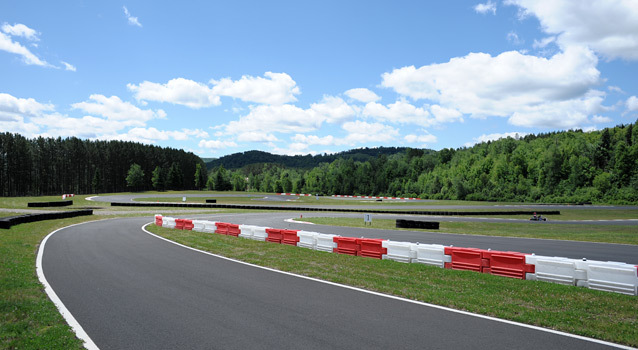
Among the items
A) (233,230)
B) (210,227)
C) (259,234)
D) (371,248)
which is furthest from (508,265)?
(210,227)

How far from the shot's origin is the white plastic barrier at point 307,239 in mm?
16878

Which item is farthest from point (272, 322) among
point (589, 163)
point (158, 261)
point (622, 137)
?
point (622, 137)

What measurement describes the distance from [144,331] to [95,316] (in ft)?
5.13

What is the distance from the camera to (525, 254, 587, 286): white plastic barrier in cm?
1021

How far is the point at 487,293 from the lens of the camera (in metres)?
9.25

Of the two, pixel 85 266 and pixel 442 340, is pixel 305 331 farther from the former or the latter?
pixel 85 266

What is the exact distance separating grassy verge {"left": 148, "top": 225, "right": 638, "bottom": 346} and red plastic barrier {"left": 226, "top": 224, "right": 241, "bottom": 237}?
704 centimetres

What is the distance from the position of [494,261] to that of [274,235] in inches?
418

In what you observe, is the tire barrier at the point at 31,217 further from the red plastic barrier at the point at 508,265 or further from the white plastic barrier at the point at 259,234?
the red plastic barrier at the point at 508,265

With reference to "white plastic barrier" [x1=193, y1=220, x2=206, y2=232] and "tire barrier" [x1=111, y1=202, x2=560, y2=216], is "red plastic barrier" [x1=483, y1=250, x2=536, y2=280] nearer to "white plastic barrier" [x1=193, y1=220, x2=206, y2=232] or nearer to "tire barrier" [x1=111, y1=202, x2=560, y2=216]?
"white plastic barrier" [x1=193, y1=220, x2=206, y2=232]

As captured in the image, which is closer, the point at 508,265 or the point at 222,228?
the point at 508,265

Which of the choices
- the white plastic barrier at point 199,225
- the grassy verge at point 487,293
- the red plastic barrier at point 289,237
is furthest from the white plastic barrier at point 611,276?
the white plastic barrier at point 199,225

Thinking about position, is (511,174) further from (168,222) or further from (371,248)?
(371,248)

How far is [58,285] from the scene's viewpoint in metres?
9.96
